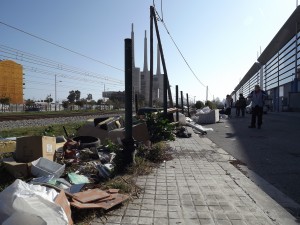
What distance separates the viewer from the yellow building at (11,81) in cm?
7731

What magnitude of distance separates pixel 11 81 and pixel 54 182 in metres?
83.0

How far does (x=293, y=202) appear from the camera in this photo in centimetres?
424

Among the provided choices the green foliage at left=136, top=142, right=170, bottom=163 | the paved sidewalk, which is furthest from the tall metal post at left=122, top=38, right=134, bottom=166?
the green foliage at left=136, top=142, right=170, bottom=163

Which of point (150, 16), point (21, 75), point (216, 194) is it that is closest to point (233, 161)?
point (216, 194)

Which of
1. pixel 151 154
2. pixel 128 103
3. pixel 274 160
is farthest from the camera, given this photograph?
pixel 274 160

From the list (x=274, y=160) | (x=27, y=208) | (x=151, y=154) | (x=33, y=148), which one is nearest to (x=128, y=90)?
(x=151, y=154)

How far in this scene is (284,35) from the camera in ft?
165

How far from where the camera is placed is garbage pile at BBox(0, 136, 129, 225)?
2.77 meters

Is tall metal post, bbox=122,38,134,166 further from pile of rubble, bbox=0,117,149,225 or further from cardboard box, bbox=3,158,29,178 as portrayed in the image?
cardboard box, bbox=3,158,29,178

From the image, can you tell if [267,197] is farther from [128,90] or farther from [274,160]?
[274,160]

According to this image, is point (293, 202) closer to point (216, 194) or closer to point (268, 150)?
point (216, 194)

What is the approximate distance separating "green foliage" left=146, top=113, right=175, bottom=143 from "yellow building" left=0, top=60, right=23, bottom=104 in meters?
72.6

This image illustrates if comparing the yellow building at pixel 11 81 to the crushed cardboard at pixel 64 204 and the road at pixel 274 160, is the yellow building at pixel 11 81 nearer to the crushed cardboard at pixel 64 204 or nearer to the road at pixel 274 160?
the road at pixel 274 160

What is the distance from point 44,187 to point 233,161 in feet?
14.8
